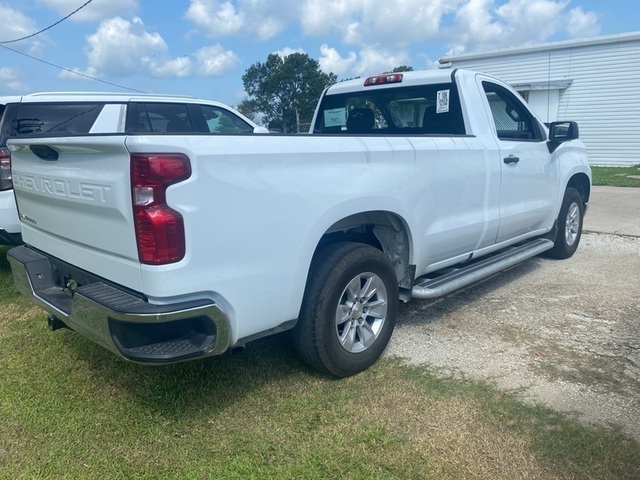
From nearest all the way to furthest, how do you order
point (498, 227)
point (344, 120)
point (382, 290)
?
point (382, 290) < point (498, 227) < point (344, 120)

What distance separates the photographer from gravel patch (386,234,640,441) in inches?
129

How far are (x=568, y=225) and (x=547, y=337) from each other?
2634 mm

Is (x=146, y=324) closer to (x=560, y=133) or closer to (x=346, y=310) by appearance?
(x=346, y=310)

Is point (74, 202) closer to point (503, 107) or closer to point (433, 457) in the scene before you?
point (433, 457)

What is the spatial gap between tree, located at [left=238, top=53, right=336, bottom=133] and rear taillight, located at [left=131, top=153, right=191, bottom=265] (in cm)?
4377

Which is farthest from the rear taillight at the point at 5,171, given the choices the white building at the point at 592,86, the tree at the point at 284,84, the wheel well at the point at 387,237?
the tree at the point at 284,84

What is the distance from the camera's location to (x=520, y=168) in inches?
192

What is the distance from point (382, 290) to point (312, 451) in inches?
48.1

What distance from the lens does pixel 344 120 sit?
5.39 meters

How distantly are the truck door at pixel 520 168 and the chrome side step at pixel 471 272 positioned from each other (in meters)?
0.15

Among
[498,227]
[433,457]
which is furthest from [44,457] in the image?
[498,227]

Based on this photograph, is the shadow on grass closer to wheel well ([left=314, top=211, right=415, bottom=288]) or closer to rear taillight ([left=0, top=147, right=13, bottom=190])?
wheel well ([left=314, top=211, right=415, bottom=288])

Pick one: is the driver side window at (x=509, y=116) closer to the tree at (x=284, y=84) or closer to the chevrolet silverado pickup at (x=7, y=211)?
the chevrolet silverado pickup at (x=7, y=211)

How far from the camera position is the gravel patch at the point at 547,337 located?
129 inches
